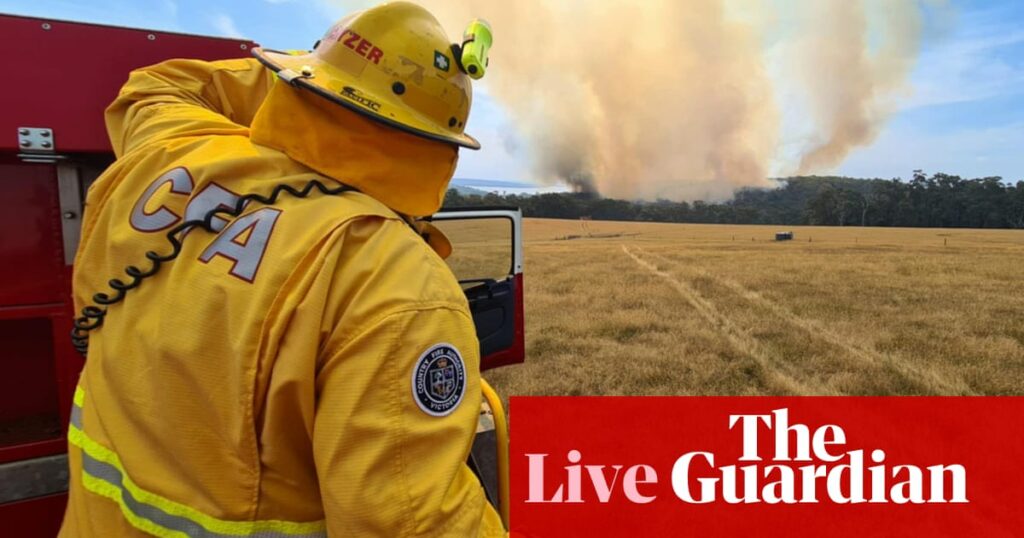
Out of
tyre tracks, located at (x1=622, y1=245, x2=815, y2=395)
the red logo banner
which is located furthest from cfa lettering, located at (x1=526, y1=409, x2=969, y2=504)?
tyre tracks, located at (x1=622, y1=245, x2=815, y2=395)

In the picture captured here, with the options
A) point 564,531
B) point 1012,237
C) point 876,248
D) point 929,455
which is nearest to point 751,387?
point 929,455

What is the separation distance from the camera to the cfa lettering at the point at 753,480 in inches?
150

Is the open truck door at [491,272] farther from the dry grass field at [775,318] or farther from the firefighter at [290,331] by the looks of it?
the dry grass field at [775,318]

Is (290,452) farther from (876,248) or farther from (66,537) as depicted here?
(876,248)

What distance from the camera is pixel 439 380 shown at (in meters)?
0.83

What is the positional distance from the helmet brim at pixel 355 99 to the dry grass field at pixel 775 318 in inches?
172

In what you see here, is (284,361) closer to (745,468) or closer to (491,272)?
(491,272)

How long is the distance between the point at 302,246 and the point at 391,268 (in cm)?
13

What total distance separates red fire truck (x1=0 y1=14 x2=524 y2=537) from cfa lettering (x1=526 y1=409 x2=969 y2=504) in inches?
98.8

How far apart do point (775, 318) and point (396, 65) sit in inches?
282

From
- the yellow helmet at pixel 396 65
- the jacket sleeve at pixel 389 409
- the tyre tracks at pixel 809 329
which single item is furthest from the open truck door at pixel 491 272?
the tyre tracks at pixel 809 329

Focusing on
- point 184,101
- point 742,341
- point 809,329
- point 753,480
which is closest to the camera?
point 184,101

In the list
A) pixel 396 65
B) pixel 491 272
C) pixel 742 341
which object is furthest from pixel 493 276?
pixel 742 341

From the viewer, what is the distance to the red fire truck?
1.49 meters
